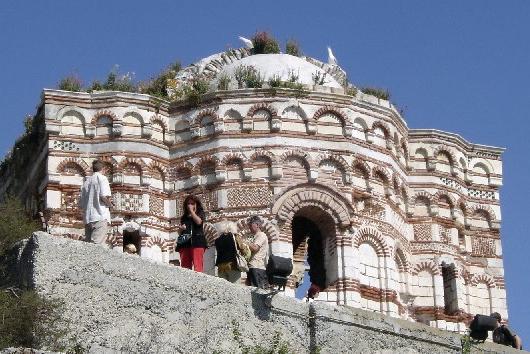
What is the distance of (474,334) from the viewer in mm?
21797

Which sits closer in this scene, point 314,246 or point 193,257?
point 193,257

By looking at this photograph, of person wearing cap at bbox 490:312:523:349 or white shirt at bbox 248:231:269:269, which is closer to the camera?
white shirt at bbox 248:231:269:269

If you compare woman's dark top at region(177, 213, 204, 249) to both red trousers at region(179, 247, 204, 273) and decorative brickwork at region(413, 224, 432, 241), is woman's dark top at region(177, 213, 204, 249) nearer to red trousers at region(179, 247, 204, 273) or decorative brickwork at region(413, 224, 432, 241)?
red trousers at region(179, 247, 204, 273)

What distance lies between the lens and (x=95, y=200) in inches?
817

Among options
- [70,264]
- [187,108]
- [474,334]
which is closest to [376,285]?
[187,108]

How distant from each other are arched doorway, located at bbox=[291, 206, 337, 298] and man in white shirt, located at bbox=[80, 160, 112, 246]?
33.8ft

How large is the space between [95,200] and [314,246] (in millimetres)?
12242

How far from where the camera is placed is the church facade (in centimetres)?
3102

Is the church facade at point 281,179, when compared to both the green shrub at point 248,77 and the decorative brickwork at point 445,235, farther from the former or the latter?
the green shrub at point 248,77

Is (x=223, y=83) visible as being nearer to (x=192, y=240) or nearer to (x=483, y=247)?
(x=483, y=247)

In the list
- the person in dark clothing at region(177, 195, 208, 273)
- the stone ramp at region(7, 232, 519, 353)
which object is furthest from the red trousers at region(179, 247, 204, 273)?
the stone ramp at region(7, 232, 519, 353)

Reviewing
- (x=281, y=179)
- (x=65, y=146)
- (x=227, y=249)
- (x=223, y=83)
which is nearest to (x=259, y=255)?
(x=227, y=249)

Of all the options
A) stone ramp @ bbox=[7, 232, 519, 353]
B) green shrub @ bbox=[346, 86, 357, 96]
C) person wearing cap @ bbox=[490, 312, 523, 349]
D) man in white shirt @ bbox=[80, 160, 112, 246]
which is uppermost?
green shrub @ bbox=[346, 86, 357, 96]

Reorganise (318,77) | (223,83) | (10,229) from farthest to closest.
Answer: (318,77), (223,83), (10,229)
